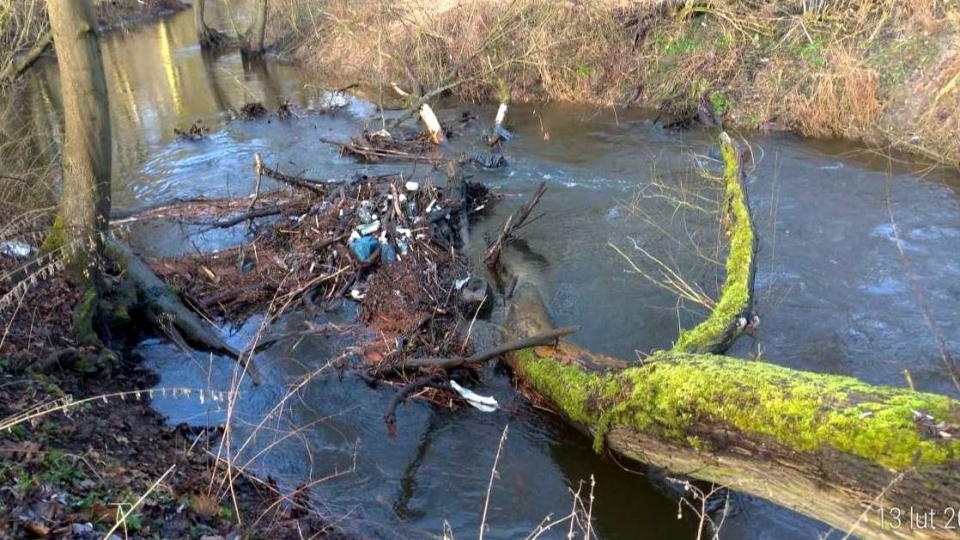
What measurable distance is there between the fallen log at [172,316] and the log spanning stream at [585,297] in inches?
7.1

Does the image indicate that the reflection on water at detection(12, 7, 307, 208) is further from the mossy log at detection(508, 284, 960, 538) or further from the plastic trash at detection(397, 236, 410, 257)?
the mossy log at detection(508, 284, 960, 538)

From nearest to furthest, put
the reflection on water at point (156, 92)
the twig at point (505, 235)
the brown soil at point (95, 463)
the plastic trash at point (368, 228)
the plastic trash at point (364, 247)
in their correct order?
the brown soil at point (95, 463) < the plastic trash at point (364, 247) < the plastic trash at point (368, 228) < the twig at point (505, 235) < the reflection on water at point (156, 92)

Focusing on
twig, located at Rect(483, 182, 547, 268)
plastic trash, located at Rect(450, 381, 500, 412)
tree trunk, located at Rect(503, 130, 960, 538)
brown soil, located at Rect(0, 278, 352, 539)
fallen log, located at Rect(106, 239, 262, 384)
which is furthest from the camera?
twig, located at Rect(483, 182, 547, 268)

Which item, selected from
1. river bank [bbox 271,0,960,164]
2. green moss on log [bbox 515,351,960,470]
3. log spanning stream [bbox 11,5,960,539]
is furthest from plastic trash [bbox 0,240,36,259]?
river bank [bbox 271,0,960,164]

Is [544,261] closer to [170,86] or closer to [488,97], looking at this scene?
[488,97]

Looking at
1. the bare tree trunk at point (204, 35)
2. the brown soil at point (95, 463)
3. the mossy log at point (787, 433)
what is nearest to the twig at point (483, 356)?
the mossy log at point (787, 433)

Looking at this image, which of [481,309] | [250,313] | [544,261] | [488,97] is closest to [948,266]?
[544,261]

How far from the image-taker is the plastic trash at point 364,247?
27.3ft

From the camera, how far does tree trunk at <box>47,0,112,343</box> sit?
19.2 feet

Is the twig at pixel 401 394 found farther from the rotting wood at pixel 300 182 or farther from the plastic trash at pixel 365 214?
the rotting wood at pixel 300 182

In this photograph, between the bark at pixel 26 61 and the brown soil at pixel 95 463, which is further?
the bark at pixel 26 61

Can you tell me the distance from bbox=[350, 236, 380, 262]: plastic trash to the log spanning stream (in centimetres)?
70

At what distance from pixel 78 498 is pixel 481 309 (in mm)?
4708

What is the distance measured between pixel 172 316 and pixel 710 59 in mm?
12415
